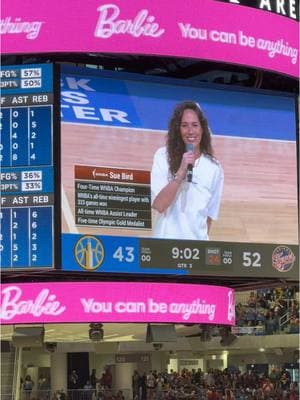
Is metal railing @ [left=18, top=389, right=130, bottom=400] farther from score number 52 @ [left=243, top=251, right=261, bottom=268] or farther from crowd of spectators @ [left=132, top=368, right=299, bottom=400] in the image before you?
score number 52 @ [left=243, top=251, right=261, bottom=268]

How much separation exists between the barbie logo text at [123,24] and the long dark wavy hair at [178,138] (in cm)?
Answer: 155

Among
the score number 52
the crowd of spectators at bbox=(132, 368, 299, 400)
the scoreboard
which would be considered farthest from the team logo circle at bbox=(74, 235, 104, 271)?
the crowd of spectators at bbox=(132, 368, 299, 400)

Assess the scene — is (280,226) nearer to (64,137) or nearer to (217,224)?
(217,224)

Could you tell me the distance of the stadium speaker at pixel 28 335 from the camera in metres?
15.8

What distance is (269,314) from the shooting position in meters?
30.8

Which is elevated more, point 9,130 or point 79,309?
point 9,130

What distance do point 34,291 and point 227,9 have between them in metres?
6.46

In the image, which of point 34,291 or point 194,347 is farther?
point 194,347

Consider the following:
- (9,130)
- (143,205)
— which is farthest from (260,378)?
(9,130)

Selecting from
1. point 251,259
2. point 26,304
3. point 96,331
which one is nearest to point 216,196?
point 251,259

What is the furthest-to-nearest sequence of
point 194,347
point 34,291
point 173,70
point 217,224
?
point 194,347 < point 173,70 < point 217,224 < point 34,291

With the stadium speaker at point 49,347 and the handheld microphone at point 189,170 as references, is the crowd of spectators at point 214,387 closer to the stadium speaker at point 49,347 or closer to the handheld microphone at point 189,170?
the stadium speaker at point 49,347

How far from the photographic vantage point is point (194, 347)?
30.7 metres

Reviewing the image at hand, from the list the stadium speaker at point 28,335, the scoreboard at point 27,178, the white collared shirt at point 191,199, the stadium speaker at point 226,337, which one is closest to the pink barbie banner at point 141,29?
the scoreboard at point 27,178
